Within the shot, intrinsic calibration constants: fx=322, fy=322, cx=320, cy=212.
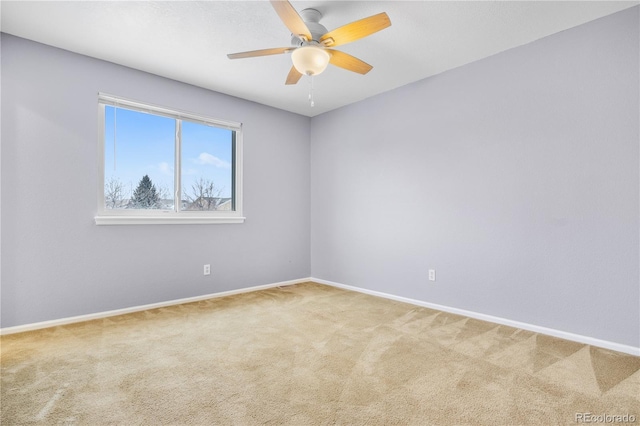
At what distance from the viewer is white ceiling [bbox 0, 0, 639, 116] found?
7.41ft

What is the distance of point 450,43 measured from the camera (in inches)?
108

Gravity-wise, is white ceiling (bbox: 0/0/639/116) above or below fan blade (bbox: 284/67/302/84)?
above

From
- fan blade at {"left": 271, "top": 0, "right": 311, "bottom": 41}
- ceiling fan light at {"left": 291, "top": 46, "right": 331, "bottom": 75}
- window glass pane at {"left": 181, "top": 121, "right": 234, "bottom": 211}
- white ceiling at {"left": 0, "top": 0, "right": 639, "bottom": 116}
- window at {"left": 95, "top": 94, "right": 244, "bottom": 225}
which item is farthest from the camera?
window glass pane at {"left": 181, "top": 121, "right": 234, "bottom": 211}

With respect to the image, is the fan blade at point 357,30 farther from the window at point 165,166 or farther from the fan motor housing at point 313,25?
the window at point 165,166

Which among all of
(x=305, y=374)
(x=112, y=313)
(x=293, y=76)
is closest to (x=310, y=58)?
(x=293, y=76)

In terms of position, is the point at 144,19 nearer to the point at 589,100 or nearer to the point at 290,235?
the point at 290,235

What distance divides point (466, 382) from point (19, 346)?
308cm

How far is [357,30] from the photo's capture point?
6.59ft

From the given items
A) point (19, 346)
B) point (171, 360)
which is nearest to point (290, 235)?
point (171, 360)

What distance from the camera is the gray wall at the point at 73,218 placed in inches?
104

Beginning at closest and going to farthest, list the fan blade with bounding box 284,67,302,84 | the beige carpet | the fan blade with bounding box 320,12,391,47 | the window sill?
the beige carpet → the fan blade with bounding box 320,12,391,47 → the fan blade with bounding box 284,67,302,84 → the window sill

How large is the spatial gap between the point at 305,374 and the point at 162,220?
2310mm

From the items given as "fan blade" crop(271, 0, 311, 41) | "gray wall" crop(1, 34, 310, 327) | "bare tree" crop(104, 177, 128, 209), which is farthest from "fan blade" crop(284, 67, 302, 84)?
"bare tree" crop(104, 177, 128, 209)

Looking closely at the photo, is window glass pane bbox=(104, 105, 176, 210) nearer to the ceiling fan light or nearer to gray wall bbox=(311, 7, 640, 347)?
the ceiling fan light
